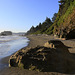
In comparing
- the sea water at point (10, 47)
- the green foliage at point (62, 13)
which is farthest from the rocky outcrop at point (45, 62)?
the green foliage at point (62, 13)

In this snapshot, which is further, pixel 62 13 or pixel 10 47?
pixel 62 13

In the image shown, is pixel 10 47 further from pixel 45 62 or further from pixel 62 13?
pixel 62 13

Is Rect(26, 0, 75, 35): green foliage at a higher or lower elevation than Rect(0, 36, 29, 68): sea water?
higher

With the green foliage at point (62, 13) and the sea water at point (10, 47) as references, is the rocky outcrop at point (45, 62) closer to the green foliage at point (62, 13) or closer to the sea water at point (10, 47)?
the sea water at point (10, 47)

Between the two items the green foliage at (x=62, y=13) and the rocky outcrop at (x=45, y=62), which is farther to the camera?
the green foliage at (x=62, y=13)

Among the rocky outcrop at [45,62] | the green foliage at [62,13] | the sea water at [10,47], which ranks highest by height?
the green foliage at [62,13]

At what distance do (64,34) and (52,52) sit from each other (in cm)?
1824

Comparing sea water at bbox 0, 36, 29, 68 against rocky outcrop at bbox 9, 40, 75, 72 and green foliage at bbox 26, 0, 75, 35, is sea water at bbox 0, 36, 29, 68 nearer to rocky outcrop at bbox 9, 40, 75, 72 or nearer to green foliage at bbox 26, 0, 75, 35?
rocky outcrop at bbox 9, 40, 75, 72

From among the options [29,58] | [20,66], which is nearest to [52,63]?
[29,58]

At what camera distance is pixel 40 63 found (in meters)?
5.09

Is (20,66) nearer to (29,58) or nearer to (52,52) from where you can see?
(29,58)

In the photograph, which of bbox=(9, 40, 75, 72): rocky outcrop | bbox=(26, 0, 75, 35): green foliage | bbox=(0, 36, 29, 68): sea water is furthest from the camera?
bbox=(26, 0, 75, 35): green foliage

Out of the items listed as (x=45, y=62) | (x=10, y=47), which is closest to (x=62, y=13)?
(x=10, y=47)

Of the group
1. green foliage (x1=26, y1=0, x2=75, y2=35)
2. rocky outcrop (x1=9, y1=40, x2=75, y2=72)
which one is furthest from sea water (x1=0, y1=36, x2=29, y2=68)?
green foliage (x1=26, y1=0, x2=75, y2=35)
